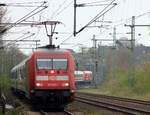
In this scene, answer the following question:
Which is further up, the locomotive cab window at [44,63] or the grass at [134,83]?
the locomotive cab window at [44,63]

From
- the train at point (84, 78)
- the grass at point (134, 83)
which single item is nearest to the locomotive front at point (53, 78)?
the grass at point (134, 83)

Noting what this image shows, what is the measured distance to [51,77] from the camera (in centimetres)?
2975

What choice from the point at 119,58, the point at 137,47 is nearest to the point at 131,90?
the point at 119,58

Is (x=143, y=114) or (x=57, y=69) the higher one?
(x=57, y=69)

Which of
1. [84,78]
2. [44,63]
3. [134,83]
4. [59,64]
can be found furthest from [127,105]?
[84,78]

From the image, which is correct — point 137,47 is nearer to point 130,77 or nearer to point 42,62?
point 130,77

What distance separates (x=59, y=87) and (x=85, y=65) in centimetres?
8323

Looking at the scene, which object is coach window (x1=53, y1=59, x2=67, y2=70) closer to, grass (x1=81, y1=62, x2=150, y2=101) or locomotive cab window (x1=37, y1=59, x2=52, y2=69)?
locomotive cab window (x1=37, y1=59, x2=52, y2=69)

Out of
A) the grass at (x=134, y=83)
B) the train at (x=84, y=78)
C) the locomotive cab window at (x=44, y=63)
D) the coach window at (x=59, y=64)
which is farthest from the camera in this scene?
the train at (x=84, y=78)

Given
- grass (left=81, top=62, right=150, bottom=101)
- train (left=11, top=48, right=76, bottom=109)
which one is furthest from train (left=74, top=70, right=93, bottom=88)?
train (left=11, top=48, right=76, bottom=109)

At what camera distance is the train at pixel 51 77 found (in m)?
29.5

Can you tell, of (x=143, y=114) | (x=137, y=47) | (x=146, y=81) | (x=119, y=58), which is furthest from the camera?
(x=137, y=47)

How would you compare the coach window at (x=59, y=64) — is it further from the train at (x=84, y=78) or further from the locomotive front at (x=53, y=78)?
the train at (x=84, y=78)

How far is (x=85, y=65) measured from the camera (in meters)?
113
